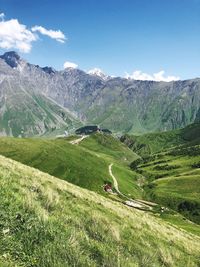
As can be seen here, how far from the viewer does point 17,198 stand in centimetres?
1761

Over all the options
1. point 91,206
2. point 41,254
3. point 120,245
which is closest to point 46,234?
point 41,254

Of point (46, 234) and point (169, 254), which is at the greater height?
point (46, 234)

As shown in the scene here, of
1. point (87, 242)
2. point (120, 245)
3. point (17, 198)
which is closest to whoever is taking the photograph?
point (87, 242)

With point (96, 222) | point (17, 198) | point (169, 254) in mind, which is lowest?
point (169, 254)

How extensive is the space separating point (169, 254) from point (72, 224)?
6.21 m

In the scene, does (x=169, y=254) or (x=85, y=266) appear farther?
(x=169, y=254)

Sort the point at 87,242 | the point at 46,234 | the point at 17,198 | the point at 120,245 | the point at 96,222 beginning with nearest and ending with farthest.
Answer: the point at 46,234 < the point at 87,242 < the point at 17,198 < the point at 120,245 < the point at 96,222

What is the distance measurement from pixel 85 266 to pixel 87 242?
7.82 feet

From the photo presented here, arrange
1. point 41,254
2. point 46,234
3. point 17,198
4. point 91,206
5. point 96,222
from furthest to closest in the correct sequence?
1. point 91,206
2. point 96,222
3. point 17,198
4. point 46,234
5. point 41,254

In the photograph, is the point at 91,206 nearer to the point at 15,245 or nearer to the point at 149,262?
the point at 149,262

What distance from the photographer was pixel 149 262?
17781 mm

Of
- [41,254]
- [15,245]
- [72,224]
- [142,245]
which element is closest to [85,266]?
[41,254]

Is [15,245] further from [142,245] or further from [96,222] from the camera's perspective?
[142,245]

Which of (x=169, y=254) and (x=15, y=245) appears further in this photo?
(x=169, y=254)
